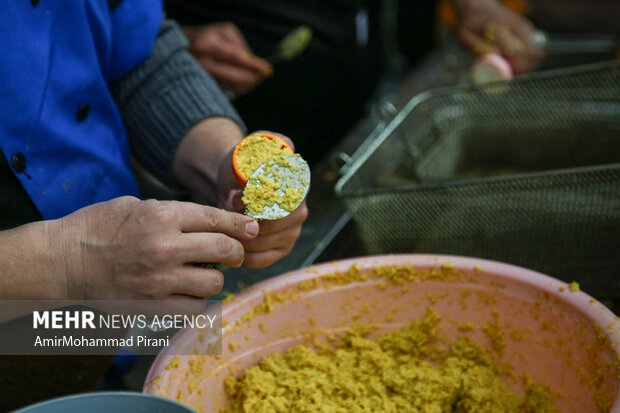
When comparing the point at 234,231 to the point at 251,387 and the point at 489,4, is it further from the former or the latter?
the point at 489,4

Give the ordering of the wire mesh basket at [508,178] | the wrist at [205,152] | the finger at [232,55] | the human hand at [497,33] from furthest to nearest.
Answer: the human hand at [497,33], the finger at [232,55], the wire mesh basket at [508,178], the wrist at [205,152]

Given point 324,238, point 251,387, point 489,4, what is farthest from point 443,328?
point 489,4

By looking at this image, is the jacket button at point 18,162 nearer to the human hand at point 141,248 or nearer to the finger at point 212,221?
the human hand at point 141,248

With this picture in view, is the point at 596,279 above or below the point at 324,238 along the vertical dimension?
below

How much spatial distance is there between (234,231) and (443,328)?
417 millimetres

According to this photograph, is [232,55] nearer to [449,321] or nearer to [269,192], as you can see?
[269,192]

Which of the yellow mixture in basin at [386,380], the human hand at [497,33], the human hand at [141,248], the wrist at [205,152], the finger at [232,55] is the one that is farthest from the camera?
the human hand at [497,33]

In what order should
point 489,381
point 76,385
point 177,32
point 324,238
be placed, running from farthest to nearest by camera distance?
point 324,238 → point 177,32 → point 76,385 → point 489,381

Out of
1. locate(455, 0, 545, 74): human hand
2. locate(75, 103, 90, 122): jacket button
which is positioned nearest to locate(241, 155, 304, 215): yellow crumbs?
locate(75, 103, 90, 122): jacket button

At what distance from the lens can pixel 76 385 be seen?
1173mm

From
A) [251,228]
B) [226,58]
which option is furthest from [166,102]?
[226,58]

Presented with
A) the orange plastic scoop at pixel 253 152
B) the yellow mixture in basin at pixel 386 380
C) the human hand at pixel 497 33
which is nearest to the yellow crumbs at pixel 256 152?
the orange plastic scoop at pixel 253 152

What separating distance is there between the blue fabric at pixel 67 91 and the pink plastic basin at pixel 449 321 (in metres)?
0.35

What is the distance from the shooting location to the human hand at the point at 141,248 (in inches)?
30.0
